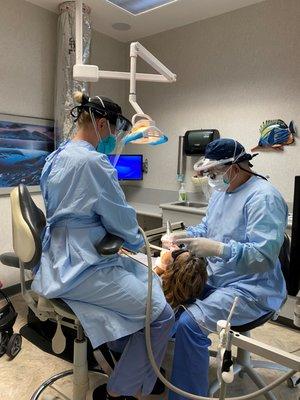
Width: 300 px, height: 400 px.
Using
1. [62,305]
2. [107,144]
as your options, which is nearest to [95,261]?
[62,305]

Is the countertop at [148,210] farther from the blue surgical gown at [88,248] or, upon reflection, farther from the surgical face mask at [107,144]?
the blue surgical gown at [88,248]

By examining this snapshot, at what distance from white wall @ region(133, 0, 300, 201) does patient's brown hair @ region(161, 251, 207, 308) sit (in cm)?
162

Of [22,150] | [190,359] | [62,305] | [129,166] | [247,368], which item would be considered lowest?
[247,368]

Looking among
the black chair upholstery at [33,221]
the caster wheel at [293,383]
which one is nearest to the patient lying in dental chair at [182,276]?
the black chair upholstery at [33,221]

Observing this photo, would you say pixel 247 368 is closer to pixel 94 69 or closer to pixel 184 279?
pixel 184 279

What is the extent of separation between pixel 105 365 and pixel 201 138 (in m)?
2.22

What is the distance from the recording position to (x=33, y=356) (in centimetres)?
198

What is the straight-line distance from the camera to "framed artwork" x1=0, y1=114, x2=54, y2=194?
105 inches

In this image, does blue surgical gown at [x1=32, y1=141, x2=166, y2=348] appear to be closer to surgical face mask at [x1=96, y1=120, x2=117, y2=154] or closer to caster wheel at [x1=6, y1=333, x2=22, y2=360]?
surgical face mask at [x1=96, y1=120, x2=117, y2=154]

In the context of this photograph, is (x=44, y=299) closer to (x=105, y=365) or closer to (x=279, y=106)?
(x=105, y=365)

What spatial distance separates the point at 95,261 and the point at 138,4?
252cm

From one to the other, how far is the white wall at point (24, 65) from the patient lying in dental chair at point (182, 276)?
1.84 m

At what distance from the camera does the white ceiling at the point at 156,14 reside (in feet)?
9.07

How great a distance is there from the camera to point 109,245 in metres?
1.16
